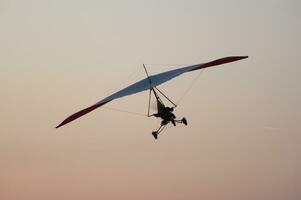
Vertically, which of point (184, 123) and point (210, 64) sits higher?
point (210, 64)

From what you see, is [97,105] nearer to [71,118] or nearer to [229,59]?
[71,118]

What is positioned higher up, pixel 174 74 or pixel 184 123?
pixel 174 74

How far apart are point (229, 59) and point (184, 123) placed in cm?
398

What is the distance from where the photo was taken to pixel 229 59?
2848 centimetres

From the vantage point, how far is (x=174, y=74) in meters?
29.5

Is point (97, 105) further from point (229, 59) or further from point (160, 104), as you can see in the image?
point (229, 59)

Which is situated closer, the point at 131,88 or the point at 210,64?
the point at 210,64

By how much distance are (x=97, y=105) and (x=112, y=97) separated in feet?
4.27

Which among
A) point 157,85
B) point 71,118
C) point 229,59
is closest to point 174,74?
point 157,85

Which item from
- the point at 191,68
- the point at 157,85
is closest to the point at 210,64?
the point at 191,68

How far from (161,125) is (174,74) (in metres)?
2.62

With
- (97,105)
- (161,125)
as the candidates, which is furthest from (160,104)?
(97,105)

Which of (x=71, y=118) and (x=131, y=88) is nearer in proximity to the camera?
(x=71, y=118)

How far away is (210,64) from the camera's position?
2802 centimetres
